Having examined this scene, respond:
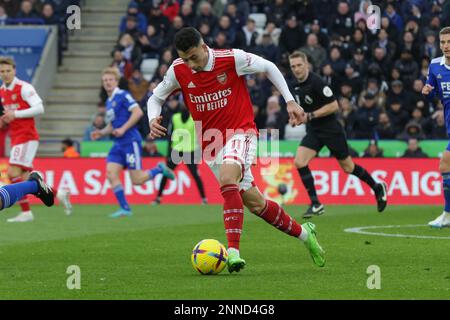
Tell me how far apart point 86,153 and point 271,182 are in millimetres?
4842

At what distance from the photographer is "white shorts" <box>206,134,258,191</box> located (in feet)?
33.5

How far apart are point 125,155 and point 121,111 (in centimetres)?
75

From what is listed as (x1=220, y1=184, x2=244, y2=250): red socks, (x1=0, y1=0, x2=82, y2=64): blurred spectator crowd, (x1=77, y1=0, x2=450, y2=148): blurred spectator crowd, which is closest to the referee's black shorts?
(x1=77, y1=0, x2=450, y2=148): blurred spectator crowd

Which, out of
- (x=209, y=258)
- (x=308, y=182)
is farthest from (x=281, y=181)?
(x=209, y=258)

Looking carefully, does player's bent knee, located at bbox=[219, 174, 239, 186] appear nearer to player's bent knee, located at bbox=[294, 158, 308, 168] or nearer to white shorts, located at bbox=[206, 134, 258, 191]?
white shorts, located at bbox=[206, 134, 258, 191]

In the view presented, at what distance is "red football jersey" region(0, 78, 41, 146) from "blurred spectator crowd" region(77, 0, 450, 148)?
7265 millimetres

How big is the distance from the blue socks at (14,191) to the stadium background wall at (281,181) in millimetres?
11136

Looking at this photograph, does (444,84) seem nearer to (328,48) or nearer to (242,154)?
(242,154)

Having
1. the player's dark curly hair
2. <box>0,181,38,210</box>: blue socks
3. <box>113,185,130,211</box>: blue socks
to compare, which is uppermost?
the player's dark curly hair

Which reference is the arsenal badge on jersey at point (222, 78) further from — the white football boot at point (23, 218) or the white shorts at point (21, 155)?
the white football boot at point (23, 218)

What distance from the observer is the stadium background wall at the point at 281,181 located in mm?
22281

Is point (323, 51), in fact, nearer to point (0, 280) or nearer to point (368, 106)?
point (368, 106)

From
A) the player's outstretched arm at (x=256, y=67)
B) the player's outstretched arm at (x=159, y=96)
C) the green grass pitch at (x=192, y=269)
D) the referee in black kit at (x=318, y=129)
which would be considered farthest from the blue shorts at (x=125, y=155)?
the player's outstretched arm at (x=256, y=67)

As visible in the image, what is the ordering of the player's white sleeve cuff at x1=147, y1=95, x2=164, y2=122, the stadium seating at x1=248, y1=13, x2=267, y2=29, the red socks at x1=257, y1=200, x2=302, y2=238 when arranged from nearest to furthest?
1. the red socks at x1=257, y1=200, x2=302, y2=238
2. the player's white sleeve cuff at x1=147, y1=95, x2=164, y2=122
3. the stadium seating at x1=248, y1=13, x2=267, y2=29
